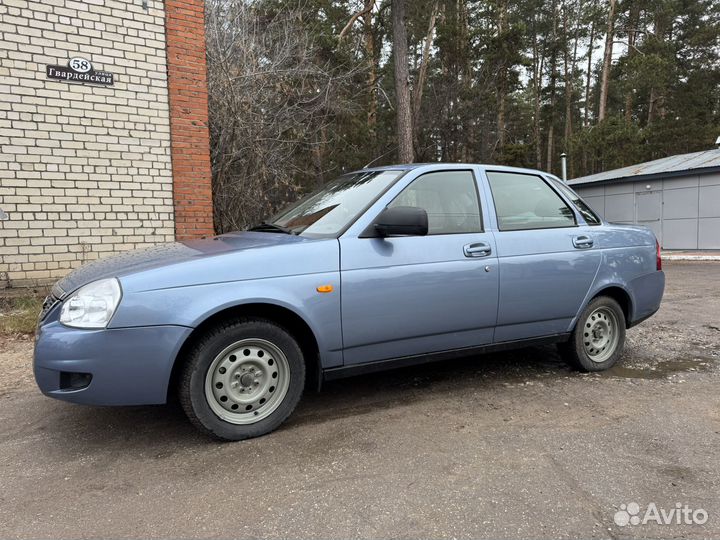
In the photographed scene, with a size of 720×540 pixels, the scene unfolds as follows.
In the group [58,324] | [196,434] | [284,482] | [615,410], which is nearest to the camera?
[284,482]

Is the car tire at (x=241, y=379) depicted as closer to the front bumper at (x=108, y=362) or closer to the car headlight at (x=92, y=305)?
the front bumper at (x=108, y=362)

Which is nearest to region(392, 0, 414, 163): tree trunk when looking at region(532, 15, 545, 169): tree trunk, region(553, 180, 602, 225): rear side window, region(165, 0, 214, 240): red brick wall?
A: region(165, 0, 214, 240): red brick wall

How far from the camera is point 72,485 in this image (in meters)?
2.68

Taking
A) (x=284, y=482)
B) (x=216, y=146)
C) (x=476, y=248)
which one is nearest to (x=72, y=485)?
(x=284, y=482)

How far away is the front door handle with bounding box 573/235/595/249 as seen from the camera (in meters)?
4.28

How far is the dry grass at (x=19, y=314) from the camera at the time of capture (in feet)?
18.8

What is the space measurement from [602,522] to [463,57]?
23.5 metres

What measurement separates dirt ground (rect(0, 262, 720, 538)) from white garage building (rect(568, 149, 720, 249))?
18.0m

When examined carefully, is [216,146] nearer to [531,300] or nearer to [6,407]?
[6,407]

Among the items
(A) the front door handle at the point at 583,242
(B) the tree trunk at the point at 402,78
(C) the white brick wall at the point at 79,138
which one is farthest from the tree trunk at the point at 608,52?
(A) the front door handle at the point at 583,242

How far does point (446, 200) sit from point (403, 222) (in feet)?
2.43

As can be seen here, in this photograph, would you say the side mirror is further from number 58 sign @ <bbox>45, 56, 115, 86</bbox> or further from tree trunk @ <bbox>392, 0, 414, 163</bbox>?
tree trunk @ <bbox>392, 0, 414, 163</bbox>

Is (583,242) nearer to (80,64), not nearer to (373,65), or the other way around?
(80,64)
